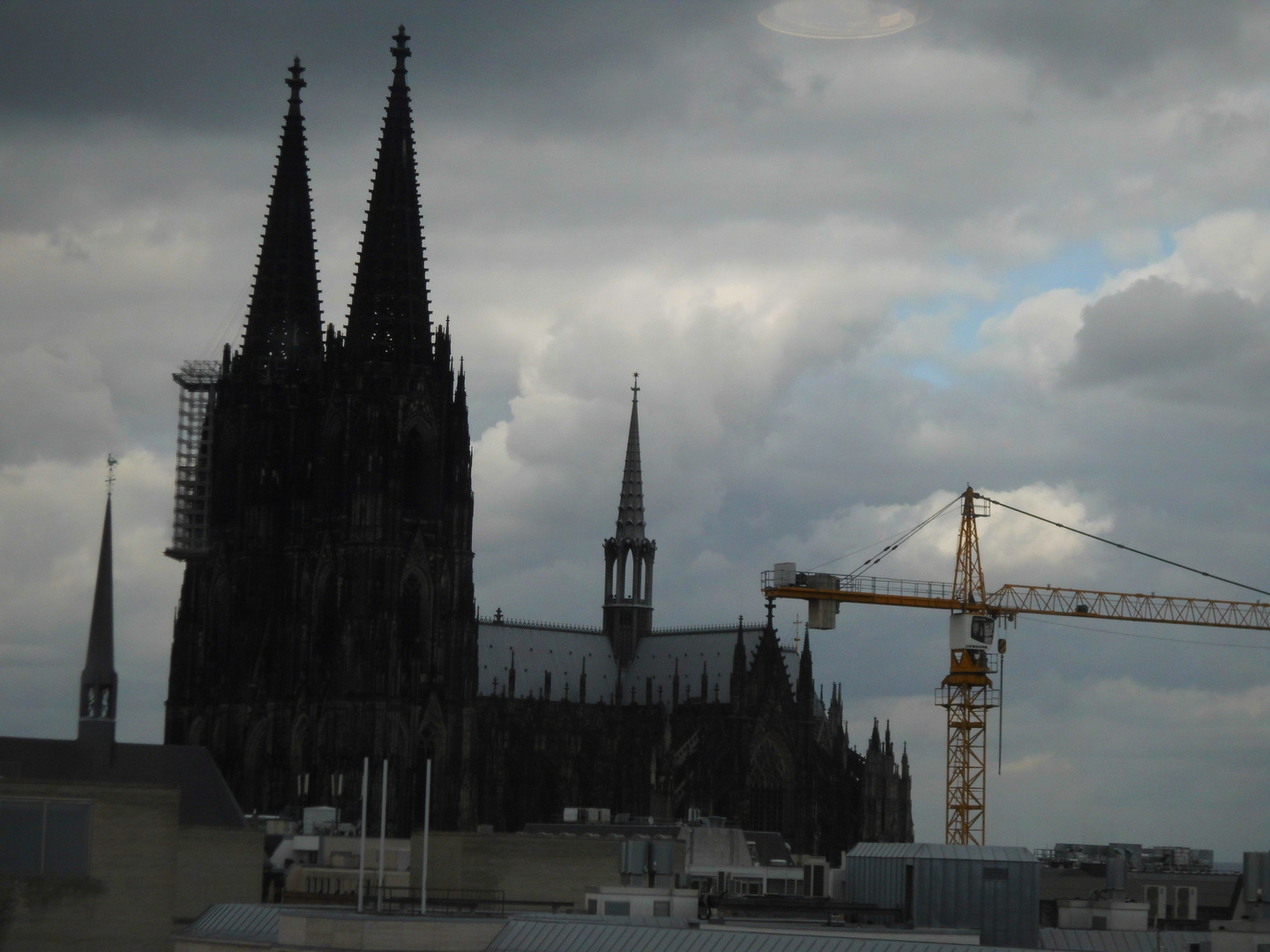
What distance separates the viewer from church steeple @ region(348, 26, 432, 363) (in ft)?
500

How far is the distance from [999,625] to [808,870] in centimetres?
4093

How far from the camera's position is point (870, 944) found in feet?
174

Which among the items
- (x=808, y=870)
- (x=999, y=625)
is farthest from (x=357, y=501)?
(x=808, y=870)

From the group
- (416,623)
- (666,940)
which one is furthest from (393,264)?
(666,940)

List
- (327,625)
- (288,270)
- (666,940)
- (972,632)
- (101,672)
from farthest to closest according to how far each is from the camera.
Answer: (288,270) → (327,625) → (972,632) → (101,672) → (666,940)

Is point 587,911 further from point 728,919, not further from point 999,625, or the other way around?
point 999,625

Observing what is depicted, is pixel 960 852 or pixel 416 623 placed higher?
pixel 416 623

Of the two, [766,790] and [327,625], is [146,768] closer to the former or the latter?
[327,625]

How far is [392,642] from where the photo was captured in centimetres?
14812

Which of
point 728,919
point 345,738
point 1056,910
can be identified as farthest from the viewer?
point 345,738

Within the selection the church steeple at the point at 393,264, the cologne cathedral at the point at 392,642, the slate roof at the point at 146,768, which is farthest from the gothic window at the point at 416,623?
the slate roof at the point at 146,768

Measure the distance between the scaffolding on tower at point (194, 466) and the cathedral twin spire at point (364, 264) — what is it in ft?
20.9

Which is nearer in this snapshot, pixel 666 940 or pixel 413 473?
pixel 666 940

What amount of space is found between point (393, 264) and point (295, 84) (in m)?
15.4
